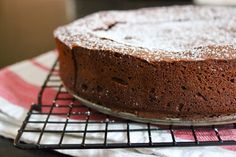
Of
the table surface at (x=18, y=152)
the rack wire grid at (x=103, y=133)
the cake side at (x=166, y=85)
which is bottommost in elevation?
the table surface at (x=18, y=152)

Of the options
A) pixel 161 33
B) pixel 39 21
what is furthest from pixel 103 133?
pixel 39 21

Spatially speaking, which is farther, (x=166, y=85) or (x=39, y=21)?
(x=39, y=21)

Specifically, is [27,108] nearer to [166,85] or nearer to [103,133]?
[103,133]

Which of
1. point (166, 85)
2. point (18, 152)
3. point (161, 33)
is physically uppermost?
point (161, 33)

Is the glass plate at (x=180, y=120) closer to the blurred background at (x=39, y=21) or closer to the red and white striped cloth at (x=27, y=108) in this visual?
Answer: the red and white striped cloth at (x=27, y=108)

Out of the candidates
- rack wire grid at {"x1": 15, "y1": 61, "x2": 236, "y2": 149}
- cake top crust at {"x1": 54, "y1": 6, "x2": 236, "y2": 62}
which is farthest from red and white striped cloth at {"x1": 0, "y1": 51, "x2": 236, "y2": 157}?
cake top crust at {"x1": 54, "y1": 6, "x2": 236, "y2": 62}

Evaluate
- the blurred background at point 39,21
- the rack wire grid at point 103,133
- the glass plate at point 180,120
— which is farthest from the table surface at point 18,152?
the blurred background at point 39,21

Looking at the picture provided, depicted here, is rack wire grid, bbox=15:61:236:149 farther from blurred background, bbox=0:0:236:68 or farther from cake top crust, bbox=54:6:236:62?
blurred background, bbox=0:0:236:68
